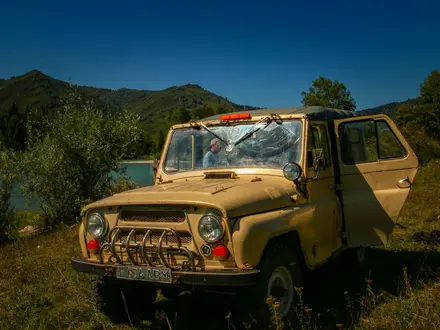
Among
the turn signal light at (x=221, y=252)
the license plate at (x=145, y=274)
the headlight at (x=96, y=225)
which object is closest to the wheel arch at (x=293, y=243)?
the turn signal light at (x=221, y=252)

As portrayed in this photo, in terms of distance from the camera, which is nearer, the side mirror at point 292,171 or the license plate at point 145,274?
the license plate at point 145,274

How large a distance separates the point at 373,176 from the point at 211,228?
2626mm

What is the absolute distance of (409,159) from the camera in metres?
5.28

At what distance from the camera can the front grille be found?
3861 mm

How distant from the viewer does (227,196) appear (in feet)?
12.5

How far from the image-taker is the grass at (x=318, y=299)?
415 centimetres

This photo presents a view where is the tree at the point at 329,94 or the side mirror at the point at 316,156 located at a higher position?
the tree at the point at 329,94

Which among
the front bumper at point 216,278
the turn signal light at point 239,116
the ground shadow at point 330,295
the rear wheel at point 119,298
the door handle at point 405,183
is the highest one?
the turn signal light at point 239,116

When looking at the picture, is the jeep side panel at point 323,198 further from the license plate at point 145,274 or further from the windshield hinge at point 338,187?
the license plate at point 145,274

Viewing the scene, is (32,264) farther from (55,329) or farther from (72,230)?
(72,230)

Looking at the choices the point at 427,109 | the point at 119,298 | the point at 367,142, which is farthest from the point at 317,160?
the point at 427,109

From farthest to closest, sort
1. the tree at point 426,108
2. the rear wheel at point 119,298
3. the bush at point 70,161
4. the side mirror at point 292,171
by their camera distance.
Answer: the tree at point 426,108
the bush at point 70,161
the side mirror at point 292,171
the rear wheel at point 119,298

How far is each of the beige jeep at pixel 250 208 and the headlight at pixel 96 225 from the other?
0.03 ft

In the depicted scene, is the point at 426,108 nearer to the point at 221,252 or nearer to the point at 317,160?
the point at 317,160
